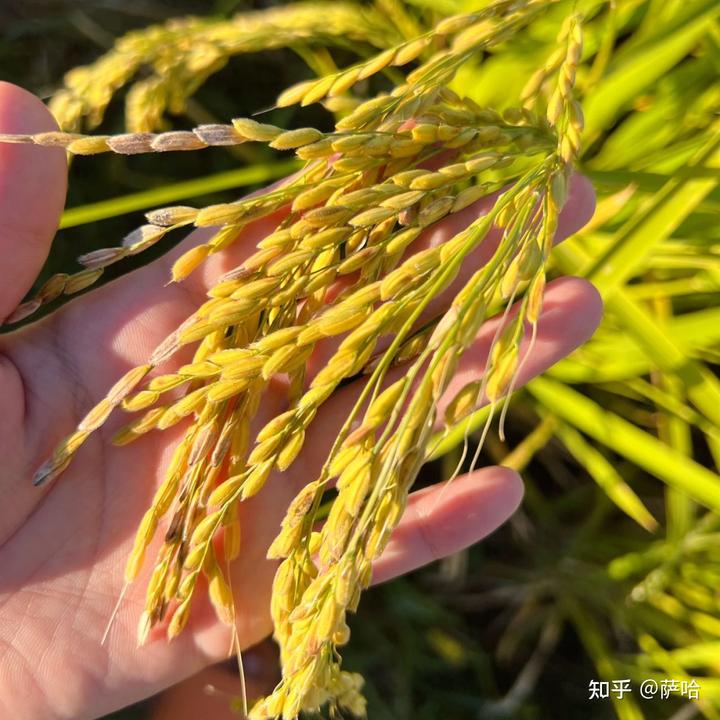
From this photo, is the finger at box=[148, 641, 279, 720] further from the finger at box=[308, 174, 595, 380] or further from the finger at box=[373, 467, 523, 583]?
the finger at box=[308, 174, 595, 380]

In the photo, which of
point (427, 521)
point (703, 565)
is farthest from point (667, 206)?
point (703, 565)

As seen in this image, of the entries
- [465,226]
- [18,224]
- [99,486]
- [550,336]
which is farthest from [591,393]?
[18,224]

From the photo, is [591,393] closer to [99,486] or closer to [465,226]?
[465,226]

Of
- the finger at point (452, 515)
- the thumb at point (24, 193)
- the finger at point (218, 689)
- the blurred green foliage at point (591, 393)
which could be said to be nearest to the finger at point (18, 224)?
the thumb at point (24, 193)

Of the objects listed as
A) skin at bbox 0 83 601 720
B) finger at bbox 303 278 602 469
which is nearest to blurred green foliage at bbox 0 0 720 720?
finger at bbox 303 278 602 469

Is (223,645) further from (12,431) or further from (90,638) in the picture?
(12,431)

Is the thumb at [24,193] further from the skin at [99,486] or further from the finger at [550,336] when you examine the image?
the finger at [550,336]
